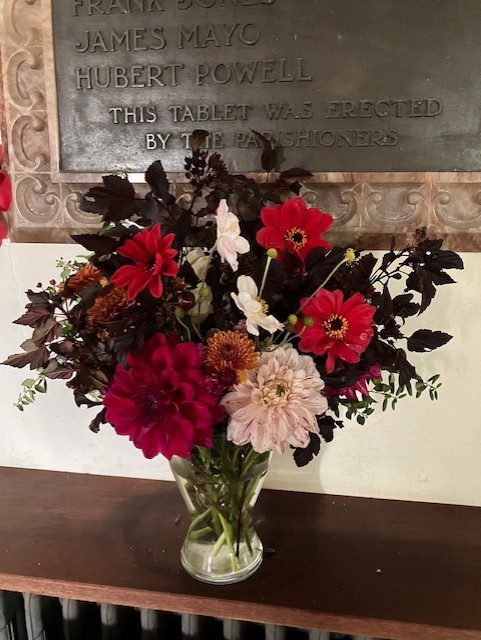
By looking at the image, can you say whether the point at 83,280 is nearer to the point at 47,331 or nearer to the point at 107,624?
the point at 47,331

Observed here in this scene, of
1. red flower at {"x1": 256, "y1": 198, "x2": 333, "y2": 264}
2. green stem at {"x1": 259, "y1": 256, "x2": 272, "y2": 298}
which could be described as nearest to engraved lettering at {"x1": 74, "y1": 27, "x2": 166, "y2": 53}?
red flower at {"x1": 256, "y1": 198, "x2": 333, "y2": 264}

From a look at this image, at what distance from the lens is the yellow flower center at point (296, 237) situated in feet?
2.89

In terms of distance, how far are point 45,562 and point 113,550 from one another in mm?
109

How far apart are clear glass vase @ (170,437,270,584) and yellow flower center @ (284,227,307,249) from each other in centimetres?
29

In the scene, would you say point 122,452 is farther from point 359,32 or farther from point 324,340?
point 359,32

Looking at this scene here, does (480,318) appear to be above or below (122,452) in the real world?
above

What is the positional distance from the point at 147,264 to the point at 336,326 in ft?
0.78

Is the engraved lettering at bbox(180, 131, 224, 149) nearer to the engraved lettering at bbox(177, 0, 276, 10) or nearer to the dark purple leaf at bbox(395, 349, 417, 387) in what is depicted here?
the engraved lettering at bbox(177, 0, 276, 10)

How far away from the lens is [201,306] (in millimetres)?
822

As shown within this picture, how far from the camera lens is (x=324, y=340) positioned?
0.79 meters

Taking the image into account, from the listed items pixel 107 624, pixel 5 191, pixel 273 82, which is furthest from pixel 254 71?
pixel 107 624

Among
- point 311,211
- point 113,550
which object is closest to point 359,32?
point 311,211

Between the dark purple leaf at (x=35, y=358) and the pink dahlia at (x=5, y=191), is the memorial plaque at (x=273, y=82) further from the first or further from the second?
the dark purple leaf at (x=35, y=358)

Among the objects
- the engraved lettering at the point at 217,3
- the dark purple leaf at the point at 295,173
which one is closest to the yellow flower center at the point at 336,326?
the dark purple leaf at the point at 295,173
